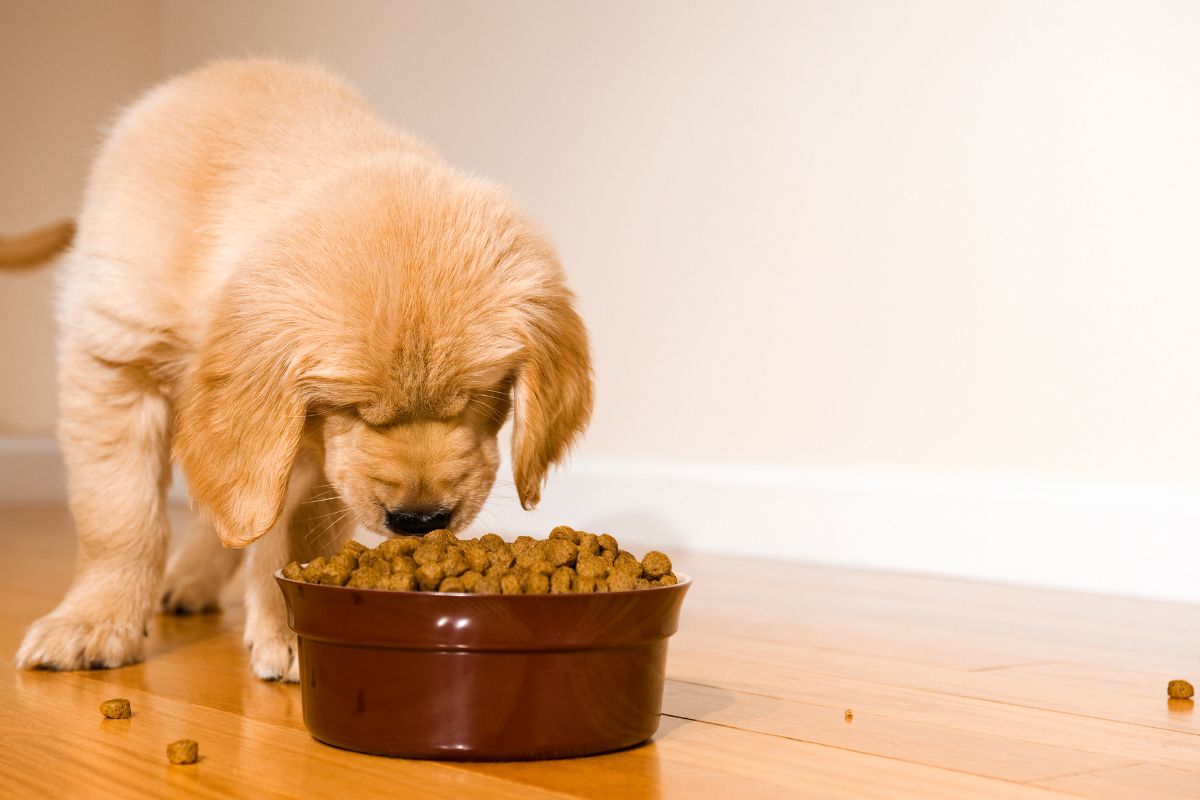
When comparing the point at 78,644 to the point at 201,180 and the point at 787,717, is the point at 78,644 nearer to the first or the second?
the point at 201,180

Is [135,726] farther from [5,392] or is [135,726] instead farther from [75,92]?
[75,92]

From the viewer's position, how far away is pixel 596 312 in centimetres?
448

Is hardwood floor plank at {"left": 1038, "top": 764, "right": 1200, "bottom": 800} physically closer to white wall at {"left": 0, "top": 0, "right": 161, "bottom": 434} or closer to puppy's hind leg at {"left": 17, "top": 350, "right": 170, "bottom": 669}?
puppy's hind leg at {"left": 17, "top": 350, "right": 170, "bottom": 669}

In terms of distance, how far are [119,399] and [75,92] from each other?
4.17 metres

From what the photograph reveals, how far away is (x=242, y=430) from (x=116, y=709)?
446 millimetres

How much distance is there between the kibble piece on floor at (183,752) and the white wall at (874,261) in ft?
7.90

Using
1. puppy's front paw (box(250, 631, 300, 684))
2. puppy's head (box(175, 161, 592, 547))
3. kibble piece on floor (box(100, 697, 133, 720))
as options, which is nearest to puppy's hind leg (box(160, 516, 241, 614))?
puppy's front paw (box(250, 631, 300, 684))

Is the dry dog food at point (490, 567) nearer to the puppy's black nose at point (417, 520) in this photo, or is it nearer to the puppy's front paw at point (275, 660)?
→ the puppy's black nose at point (417, 520)

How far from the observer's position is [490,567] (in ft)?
5.70

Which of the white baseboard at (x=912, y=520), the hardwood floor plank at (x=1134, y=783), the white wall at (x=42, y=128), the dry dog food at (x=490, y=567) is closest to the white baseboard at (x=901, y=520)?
the white baseboard at (x=912, y=520)

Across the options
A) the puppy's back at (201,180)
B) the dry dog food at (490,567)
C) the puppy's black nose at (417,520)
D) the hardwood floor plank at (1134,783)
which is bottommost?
the hardwood floor plank at (1134,783)

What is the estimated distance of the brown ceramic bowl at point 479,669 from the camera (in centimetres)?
161

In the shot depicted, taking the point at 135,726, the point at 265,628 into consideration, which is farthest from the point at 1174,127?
the point at 135,726

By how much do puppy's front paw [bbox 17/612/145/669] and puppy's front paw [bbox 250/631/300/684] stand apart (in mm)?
250
